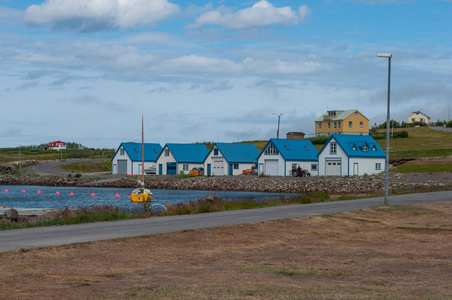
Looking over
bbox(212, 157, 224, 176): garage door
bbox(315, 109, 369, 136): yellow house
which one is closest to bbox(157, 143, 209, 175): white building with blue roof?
bbox(212, 157, 224, 176): garage door

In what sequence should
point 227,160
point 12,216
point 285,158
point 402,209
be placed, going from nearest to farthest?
point 12,216 → point 402,209 → point 285,158 → point 227,160

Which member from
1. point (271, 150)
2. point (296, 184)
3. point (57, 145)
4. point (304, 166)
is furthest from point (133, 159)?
point (57, 145)

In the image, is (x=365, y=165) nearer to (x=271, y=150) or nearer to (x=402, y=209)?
(x=271, y=150)

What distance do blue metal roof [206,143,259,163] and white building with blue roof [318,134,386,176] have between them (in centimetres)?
1586

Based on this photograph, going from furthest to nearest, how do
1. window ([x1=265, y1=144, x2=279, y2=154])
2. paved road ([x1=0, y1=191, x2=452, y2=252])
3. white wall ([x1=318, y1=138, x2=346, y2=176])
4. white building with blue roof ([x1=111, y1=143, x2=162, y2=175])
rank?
white building with blue roof ([x1=111, y1=143, x2=162, y2=175])
window ([x1=265, y1=144, x2=279, y2=154])
white wall ([x1=318, y1=138, x2=346, y2=176])
paved road ([x1=0, y1=191, x2=452, y2=252])

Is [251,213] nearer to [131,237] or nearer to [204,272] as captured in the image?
[131,237]

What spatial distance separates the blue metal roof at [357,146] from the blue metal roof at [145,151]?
1431 inches

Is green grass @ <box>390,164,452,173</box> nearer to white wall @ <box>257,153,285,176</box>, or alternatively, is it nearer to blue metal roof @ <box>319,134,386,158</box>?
blue metal roof @ <box>319,134,386,158</box>

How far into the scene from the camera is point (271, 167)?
274 ft

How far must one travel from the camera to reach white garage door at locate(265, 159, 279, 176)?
272 ft

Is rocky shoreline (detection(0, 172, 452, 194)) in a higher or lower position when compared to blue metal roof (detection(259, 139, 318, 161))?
lower

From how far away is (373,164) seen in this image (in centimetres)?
7712

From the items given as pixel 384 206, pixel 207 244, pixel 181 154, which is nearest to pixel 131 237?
pixel 207 244

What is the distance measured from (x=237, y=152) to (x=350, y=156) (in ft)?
70.3
